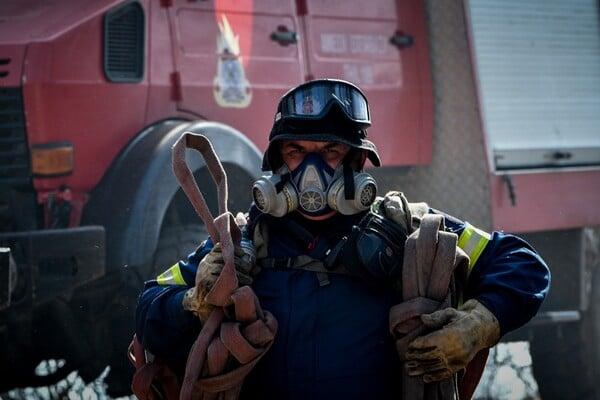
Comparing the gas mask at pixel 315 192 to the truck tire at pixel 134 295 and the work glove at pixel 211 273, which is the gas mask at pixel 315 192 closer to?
the work glove at pixel 211 273

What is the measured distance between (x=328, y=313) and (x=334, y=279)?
0.10 meters

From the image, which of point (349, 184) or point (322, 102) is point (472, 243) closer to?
point (349, 184)

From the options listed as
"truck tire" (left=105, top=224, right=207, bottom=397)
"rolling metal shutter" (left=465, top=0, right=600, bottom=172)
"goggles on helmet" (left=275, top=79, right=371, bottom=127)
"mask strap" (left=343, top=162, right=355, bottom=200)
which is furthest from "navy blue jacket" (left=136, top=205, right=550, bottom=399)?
"rolling metal shutter" (left=465, top=0, right=600, bottom=172)

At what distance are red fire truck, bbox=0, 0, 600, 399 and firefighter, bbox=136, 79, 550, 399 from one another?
73.5 inches

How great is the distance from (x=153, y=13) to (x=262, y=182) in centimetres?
274

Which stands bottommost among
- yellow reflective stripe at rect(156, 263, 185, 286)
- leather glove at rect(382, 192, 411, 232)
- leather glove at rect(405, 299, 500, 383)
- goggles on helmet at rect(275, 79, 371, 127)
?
leather glove at rect(405, 299, 500, 383)

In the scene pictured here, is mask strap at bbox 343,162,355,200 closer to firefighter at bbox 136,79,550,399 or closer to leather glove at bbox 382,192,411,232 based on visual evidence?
firefighter at bbox 136,79,550,399

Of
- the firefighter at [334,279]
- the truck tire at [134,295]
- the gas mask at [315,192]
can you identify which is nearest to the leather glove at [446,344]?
the firefighter at [334,279]

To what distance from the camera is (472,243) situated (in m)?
3.41

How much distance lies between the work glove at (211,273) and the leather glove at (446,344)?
46 cm

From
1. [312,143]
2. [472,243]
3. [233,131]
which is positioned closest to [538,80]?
[233,131]

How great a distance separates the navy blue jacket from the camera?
3.21 m

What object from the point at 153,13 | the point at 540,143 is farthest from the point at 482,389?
the point at 153,13

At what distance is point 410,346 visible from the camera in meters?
3.15
